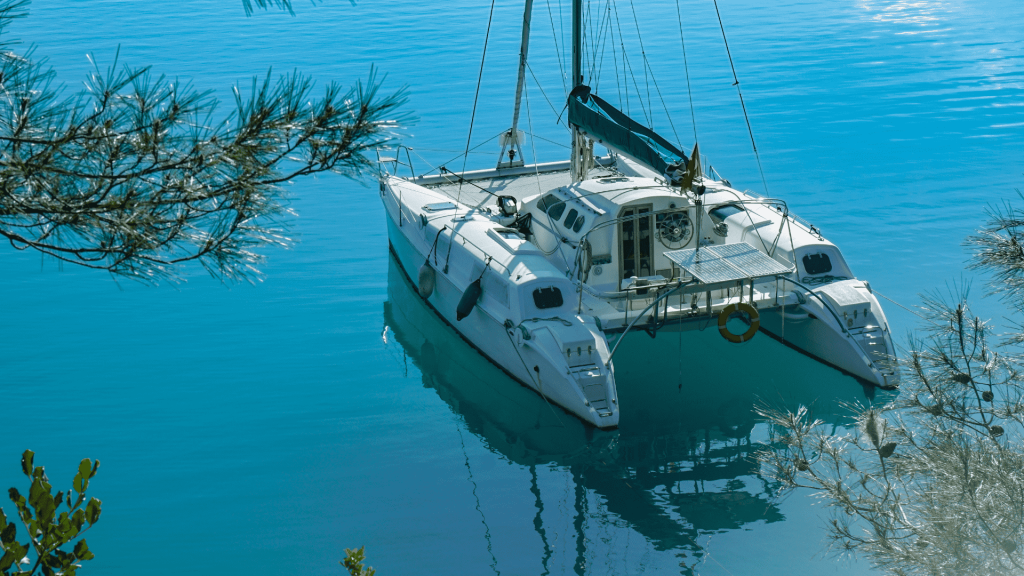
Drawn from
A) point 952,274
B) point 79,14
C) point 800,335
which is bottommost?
point 800,335

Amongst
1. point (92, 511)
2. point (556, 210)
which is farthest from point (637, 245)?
point (92, 511)

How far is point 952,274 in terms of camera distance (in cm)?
1673

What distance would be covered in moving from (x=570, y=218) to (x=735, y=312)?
2807mm

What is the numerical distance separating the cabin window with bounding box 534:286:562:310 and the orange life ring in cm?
208

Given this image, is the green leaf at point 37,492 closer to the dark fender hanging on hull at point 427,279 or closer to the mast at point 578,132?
the dark fender hanging on hull at point 427,279

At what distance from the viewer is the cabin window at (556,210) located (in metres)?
14.2

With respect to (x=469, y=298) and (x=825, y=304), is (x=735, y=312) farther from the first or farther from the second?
(x=469, y=298)

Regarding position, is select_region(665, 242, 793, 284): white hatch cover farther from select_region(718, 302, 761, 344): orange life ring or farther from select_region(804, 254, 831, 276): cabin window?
select_region(804, 254, 831, 276): cabin window

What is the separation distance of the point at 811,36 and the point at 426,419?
30.4 m

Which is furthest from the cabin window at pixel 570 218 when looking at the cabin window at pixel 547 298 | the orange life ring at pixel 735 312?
the orange life ring at pixel 735 312

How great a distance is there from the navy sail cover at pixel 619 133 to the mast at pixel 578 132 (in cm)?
30

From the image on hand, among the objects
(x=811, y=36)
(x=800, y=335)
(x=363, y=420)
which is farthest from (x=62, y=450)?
(x=811, y=36)

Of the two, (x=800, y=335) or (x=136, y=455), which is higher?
(x=800, y=335)

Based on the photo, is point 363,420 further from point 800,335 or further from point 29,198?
point 29,198
